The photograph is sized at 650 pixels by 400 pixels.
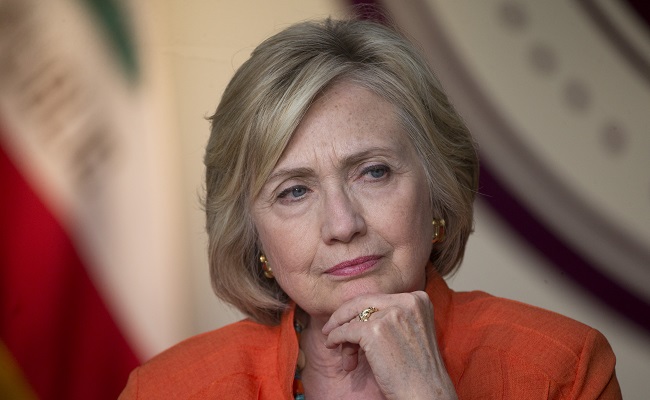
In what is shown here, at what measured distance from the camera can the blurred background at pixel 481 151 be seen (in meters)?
3.66

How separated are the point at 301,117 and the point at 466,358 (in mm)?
763

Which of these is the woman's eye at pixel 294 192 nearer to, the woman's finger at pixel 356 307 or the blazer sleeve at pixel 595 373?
the woman's finger at pixel 356 307

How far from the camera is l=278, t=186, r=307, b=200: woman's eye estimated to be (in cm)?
269

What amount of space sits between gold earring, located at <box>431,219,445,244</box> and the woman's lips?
0.27 metres

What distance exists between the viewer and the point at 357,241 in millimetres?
2570

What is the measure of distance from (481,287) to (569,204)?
44 centimetres

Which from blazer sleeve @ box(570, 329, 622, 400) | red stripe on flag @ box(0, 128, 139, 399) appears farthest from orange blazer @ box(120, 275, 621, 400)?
red stripe on flag @ box(0, 128, 139, 399)

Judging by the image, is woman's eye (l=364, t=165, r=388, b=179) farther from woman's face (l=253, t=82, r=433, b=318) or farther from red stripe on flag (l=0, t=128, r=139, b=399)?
Result: red stripe on flag (l=0, t=128, r=139, b=399)

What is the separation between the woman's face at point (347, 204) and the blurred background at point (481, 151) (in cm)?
108

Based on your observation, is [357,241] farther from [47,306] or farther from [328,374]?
[47,306]

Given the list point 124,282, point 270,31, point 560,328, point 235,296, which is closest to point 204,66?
point 270,31

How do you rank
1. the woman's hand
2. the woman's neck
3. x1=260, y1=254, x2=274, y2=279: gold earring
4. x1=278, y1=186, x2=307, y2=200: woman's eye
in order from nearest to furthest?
1. the woman's hand
2. x1=278, y1=186, x2=307, y2=200: woman's eye
3. the woman's neck
4. x1=260, y1=254, x2=274, y2=279: gold earring

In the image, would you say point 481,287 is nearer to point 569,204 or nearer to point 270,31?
point 569,204

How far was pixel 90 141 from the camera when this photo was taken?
364 centimetres
